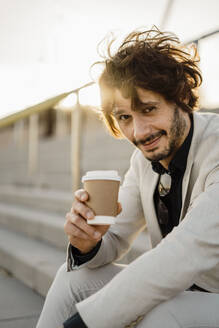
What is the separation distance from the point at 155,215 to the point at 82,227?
12.5 inches

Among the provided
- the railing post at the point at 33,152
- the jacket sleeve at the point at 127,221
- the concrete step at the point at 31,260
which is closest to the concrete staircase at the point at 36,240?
the concrete step at the point at 31,260

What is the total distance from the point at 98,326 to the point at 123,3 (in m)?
4.09

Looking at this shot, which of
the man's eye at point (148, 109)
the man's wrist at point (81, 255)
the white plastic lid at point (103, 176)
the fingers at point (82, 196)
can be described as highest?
the man's eye at point (148, 109)

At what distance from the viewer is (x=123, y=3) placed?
14.7 feet

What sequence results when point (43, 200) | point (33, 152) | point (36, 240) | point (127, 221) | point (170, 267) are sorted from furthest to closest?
point (33, 152), point (43, 200), point (36, 240), point (127, 221), point (170, 267)

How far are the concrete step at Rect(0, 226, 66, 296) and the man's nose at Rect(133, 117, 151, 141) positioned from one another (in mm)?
1288

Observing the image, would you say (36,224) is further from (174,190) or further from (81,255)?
(174,190)

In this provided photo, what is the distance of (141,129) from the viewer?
1.44 m

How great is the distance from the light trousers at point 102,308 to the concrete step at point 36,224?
1.39 m

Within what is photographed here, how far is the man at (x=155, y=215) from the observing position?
3.67 feet

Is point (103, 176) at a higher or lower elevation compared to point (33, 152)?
lower

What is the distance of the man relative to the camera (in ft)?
3.67

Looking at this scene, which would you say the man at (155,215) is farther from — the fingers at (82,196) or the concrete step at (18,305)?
the concrete step at (18,305)

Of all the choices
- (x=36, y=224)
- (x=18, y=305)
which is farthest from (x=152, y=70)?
(x=36, y=224)
